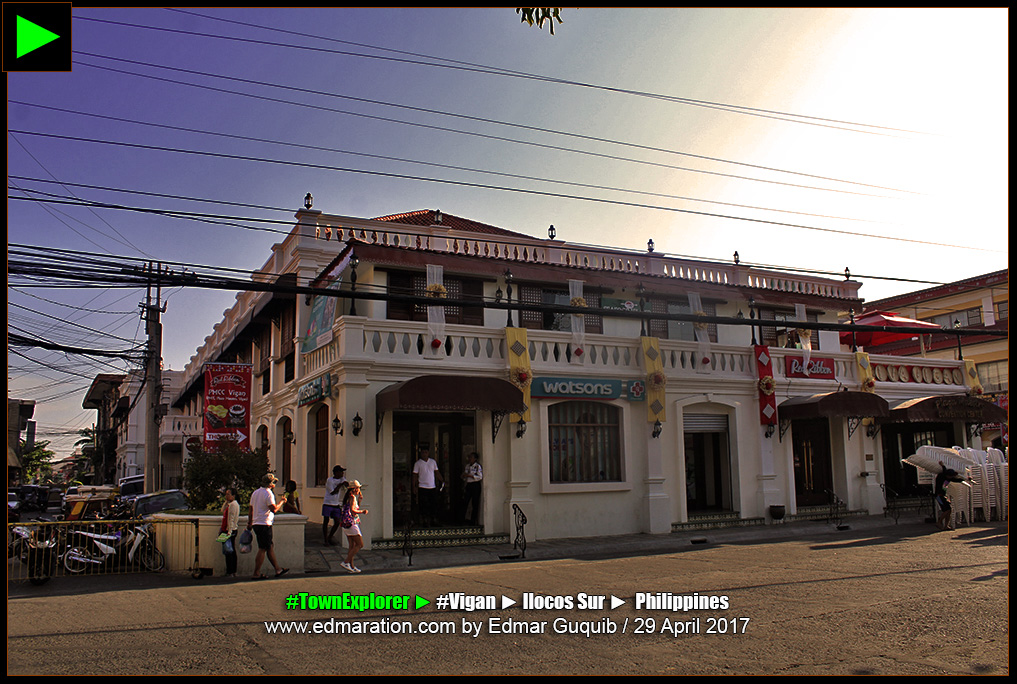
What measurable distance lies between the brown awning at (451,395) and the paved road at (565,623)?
338 centimetres

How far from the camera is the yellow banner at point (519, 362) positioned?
679 inches

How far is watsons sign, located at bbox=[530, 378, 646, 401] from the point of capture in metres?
17.7

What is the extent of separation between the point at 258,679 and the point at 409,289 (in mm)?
13743

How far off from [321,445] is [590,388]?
7.12m

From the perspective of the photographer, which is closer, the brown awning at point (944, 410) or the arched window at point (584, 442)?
the arched window at point (584, 442)

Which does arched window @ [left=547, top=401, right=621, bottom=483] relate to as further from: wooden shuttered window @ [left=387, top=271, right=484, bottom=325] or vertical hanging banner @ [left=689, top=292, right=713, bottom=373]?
wooden shuttered window @ [left=387, top=271, right=484, bottom=325]

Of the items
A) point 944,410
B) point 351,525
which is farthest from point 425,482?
Result: point 944,410

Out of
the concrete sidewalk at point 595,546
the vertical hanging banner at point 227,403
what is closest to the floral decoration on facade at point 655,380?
the concrete sidewalk at point 595,546

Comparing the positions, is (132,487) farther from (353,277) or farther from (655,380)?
(655,380)

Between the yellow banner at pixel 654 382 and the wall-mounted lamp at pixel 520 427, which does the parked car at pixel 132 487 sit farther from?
the yellow banner at pixel 654 382

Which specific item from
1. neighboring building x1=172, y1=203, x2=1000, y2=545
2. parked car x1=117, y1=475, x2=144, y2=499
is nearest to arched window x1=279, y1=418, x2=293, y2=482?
neighboring building x1=172, y1=203, x2=1000, y2=545

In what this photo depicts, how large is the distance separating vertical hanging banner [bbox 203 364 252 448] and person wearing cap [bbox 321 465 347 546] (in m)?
5.23

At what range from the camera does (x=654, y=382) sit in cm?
1891

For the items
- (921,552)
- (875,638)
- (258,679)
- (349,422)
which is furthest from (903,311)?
(258,679)
